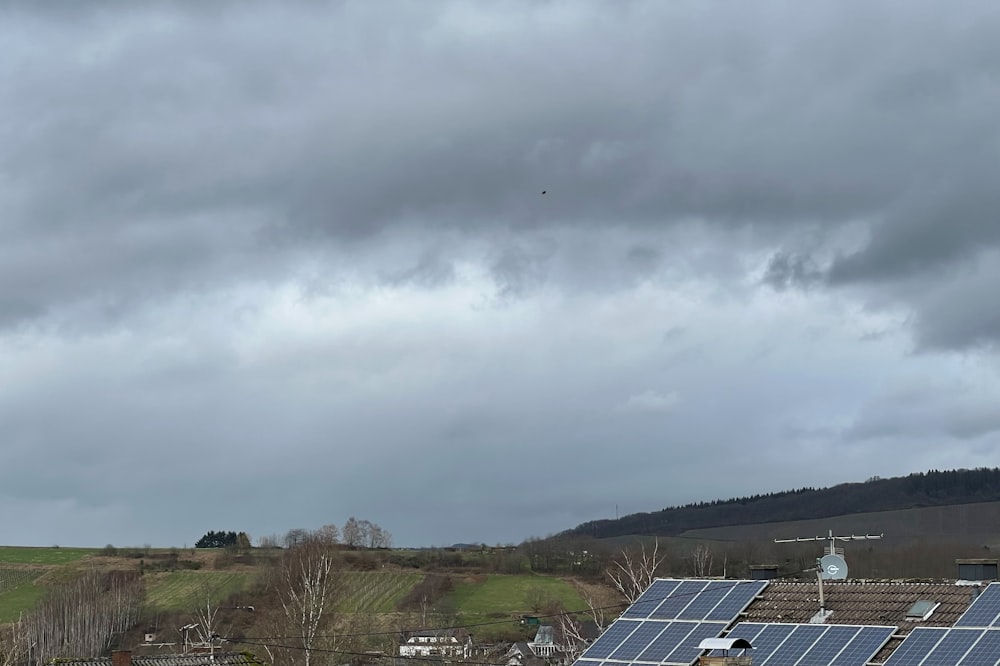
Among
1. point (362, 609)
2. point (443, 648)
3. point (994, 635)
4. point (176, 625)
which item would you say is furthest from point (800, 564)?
point (994, 635)

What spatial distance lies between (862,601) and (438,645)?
91.1m

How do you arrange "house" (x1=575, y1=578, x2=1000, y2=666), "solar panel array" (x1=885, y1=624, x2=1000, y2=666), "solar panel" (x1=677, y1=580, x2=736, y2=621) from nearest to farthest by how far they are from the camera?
"solar panel array" (x1=885, y1=624, x2=1000, y2=666)
"house" (x1=575, y1=578, x2=1000, y2=666)
"solar panel" (x1=677, y1=580, x2=736, y2=621)

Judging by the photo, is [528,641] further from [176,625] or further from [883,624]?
[883,624]

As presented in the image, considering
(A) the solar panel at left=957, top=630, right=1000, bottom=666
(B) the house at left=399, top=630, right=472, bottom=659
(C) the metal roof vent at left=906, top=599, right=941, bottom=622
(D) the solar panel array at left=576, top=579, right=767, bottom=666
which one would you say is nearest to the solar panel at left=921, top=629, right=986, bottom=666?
(A) the solar panel at left=957, top=630, right=1000, bottom=666

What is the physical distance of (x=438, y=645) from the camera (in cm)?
14025

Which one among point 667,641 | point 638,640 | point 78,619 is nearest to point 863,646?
point 667,641

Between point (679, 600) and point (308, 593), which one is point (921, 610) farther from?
point (308, 593)

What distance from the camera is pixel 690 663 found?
5244 centimetres

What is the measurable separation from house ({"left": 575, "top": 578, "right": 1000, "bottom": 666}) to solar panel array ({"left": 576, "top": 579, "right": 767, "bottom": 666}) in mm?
49

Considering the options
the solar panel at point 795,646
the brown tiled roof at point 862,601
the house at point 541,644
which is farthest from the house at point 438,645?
the solar panel at point 795,646

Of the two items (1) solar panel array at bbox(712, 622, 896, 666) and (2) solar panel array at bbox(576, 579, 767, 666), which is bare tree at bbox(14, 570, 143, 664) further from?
(1) solar panel array at bbox(712, 622, 896, 666)

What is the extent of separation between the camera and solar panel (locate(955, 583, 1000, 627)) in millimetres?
48188

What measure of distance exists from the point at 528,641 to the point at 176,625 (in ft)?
152

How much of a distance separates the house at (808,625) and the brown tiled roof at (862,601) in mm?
44
